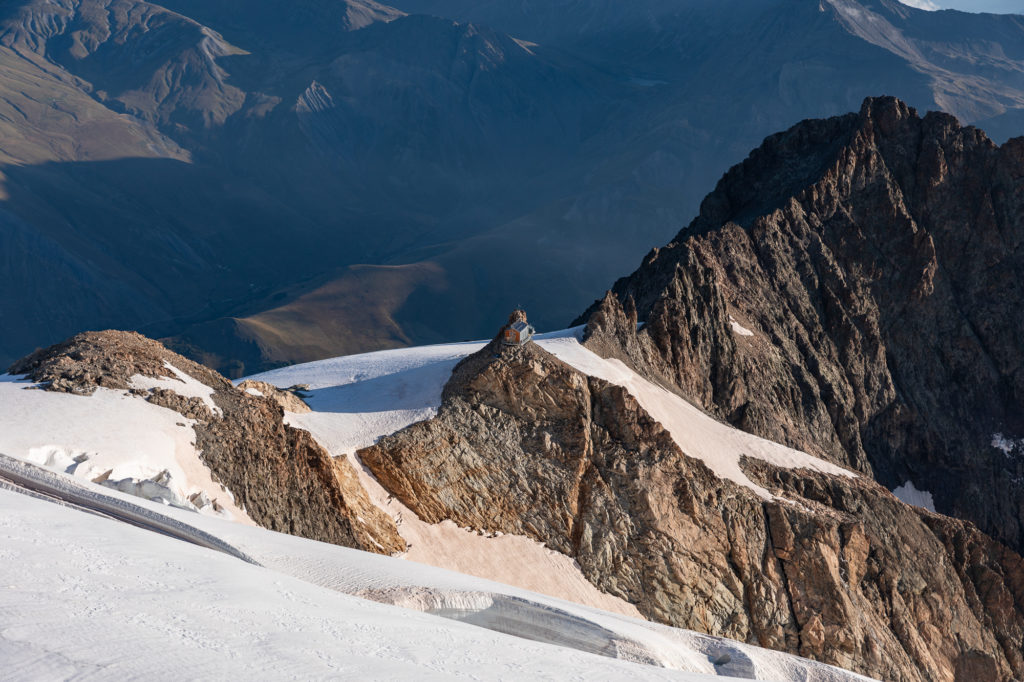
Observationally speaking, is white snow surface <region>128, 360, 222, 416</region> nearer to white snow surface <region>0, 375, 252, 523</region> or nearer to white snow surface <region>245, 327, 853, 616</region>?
white snow surface <region>0, 375, 252, 523</region>

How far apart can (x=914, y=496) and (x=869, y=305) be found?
550 inches

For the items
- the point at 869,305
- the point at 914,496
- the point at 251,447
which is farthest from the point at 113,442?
the point at 869,305

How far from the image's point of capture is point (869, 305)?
72.1 m

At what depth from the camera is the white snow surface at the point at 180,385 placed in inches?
1324

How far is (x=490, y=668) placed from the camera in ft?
49.1

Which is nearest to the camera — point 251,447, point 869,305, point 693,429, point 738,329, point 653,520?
point 251,447

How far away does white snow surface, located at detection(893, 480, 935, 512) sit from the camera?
66.1 m

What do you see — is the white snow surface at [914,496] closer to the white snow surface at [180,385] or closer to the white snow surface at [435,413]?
the white snow surface at [435,413]

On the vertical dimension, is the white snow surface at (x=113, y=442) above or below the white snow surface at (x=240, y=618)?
above

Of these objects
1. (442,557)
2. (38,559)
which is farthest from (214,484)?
(38,559)

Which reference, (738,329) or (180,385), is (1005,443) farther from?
(180,385)

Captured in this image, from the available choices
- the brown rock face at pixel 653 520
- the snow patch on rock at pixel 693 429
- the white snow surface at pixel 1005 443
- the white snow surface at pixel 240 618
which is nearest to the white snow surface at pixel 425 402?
the snow patch on rock at pixel 693 429

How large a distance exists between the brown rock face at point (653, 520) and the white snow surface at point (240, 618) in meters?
16.7

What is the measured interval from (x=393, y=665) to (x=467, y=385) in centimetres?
3036
